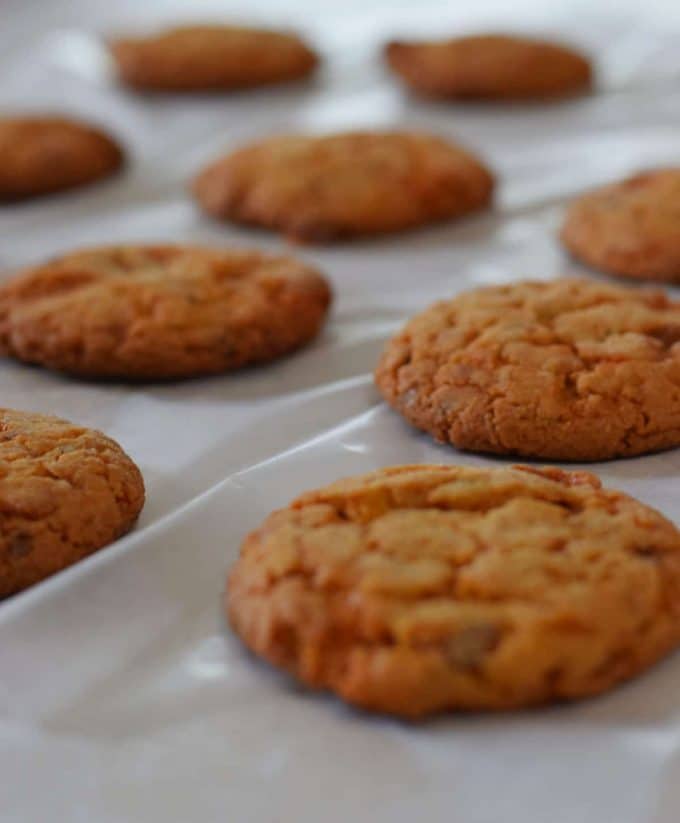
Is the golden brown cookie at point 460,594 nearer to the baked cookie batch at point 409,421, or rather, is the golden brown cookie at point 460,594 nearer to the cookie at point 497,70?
the baked cookie batch at point 409,421

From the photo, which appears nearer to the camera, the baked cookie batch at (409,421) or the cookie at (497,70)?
the baked cookie batch at (409,421)

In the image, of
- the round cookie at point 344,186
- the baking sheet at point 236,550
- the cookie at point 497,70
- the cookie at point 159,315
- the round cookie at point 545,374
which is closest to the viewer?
the baking sheet at point 236,550

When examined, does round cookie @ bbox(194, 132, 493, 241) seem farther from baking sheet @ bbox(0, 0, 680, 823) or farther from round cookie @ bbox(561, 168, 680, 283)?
round cookie @ bbox(561, 168, 680, 283)

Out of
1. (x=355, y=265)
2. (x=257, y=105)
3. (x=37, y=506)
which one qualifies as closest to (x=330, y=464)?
(x=37, y=506)

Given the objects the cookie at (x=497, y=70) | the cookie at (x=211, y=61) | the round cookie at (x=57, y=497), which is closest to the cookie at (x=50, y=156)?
the cookie at (x=211, y=61)

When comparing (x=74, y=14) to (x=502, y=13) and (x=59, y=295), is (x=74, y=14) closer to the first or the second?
(x=502, y=13)

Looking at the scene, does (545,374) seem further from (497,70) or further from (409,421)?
(497,70)

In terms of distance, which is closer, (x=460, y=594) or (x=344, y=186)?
(x=460, y=594)

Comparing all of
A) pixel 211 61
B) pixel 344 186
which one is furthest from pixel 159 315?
Result: pixel 211 61

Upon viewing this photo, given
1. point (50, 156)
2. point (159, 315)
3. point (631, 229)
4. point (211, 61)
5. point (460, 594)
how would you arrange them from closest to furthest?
point (460, 594)
point (159, 315)
point (631, 229)
point (50, 156)
point (211, 61)
